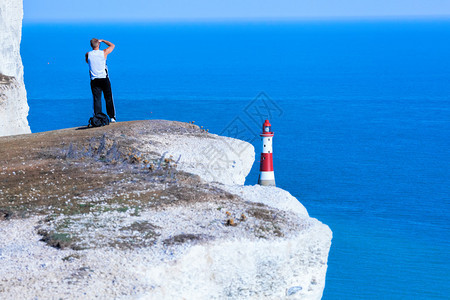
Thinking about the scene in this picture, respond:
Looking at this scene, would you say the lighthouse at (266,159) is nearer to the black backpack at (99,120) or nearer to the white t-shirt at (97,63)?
the black backpack at (99,120)

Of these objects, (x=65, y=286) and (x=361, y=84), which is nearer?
(x=65, y=286)

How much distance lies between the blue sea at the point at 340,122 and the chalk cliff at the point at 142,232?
24.5 ft

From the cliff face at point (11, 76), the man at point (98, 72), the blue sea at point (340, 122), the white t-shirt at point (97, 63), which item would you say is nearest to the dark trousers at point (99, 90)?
the man at point (98, 72)

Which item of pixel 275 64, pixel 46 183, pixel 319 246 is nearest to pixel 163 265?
pixel 319 246

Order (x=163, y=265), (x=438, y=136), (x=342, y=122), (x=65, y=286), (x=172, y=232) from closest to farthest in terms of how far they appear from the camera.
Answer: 1. (x=65, y=286)
2. (x=163, y=265)
3. (x=172, y=232)
4. (x=438, y=136)
5. (x=342, y=122)

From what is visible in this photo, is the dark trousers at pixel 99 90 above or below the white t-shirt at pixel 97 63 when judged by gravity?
below

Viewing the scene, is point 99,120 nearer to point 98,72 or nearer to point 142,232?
point 98,72

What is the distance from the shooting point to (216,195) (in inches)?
560

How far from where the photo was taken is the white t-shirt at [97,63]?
19.7 meters

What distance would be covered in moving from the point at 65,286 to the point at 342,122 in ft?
146

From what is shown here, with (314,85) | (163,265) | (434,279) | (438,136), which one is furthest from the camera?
(314,85)

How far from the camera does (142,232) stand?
12.1 m

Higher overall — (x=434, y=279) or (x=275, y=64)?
(x=275, y=64)

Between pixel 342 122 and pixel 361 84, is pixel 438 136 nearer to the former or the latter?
pixel 342 122
